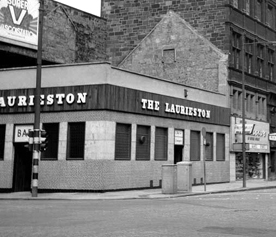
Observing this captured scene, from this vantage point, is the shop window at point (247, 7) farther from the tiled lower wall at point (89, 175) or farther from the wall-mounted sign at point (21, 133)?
the wall-mounted sign at point (21, 133)

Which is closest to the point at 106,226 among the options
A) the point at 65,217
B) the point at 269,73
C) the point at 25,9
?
the point at 65,217

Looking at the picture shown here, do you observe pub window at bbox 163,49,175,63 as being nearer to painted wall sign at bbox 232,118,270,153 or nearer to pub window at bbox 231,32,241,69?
pub window at bbox 231,32,241,69

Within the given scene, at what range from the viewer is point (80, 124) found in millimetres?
23938

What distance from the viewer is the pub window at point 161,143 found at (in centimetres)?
2700

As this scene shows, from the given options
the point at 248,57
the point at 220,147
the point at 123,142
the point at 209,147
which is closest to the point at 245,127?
the point at 220,147

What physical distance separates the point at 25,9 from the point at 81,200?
1619 centimetres

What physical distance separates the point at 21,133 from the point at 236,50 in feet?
57.1

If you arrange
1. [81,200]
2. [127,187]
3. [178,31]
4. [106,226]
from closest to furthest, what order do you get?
[106,226]
[81,200]
[127,187]
[178,31]

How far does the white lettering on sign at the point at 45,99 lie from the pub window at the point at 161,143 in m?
5.21

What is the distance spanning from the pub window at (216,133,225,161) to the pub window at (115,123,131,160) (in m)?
9.16

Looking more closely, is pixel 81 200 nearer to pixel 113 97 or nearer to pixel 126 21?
pixel 113 97

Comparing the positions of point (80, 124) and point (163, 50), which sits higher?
point (163, 50)

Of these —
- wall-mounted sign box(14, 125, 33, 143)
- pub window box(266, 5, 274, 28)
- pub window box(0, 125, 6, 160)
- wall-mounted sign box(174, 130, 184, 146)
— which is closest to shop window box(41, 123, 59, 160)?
wall-mounted sign box(14, 125, 33, 143)

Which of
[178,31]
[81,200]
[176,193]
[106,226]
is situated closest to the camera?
[106,226]
